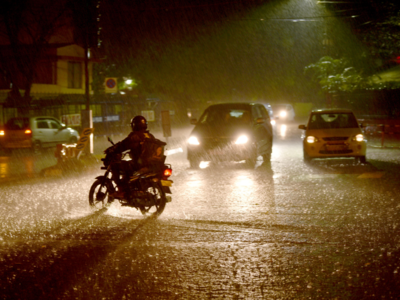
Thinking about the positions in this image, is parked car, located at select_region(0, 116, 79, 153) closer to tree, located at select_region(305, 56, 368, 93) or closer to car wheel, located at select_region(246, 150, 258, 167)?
car wheel, located at select_region(246, 150, 258, 167)

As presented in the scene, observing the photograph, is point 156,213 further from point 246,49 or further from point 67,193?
point 246,49

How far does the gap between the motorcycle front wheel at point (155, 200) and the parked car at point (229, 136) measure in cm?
680

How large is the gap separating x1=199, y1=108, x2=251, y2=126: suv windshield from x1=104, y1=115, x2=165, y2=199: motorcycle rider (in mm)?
7848

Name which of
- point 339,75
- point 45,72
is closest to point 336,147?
point 339,75

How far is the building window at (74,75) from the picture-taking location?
39056 millimetres

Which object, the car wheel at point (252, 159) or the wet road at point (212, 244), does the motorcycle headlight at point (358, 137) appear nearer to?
the car wheel at point (252, 159)

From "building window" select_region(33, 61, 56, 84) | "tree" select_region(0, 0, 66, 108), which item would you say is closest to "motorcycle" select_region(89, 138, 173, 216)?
"tree" select_region(0, 0, 66, 108)

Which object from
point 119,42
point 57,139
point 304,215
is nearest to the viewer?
point 304,215

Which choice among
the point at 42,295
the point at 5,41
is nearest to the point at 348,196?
the point at 42,295

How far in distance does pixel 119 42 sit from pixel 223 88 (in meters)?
12.2

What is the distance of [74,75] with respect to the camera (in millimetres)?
39531

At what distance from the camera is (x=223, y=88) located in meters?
52.2

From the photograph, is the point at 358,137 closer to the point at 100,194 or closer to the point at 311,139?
the point at 311,139

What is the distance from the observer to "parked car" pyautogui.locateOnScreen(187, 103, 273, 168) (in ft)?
51.0
